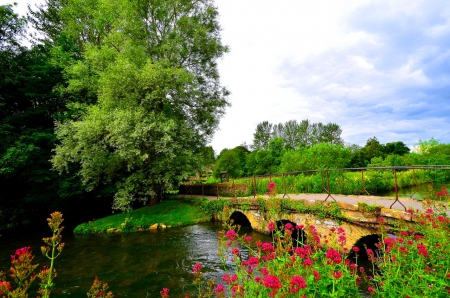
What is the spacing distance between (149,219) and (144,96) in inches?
309

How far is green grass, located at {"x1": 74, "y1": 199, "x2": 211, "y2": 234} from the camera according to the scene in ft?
47.8

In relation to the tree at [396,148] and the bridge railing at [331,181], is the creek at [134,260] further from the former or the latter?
the tree at [396,148]

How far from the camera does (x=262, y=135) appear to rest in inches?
2259

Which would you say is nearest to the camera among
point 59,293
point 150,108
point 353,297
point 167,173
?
point 353,297

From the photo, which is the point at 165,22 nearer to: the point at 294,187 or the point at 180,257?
the point at 294,187

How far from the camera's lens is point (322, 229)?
788cm

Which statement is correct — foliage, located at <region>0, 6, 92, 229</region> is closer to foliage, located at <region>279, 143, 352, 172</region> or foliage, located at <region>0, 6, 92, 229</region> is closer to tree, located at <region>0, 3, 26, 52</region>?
tree, located at <region>0, 3, 26, 52</region>

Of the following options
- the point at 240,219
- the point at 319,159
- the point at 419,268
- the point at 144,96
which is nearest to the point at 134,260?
the point at 240,219

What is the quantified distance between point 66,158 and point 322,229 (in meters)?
14.7

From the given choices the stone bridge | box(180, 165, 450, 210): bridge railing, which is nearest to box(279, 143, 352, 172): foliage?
box(180, 165, 450, 210): bridge railing

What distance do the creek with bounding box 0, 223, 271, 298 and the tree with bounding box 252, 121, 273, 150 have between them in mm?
44660

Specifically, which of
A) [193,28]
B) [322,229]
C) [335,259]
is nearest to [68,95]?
[193,28]

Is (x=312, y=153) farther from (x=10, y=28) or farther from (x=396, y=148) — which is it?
(x=396, y=148)

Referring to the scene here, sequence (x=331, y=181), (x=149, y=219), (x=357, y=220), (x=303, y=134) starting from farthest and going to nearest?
(x=303, y=134) → (x=149, y=219) → (x=331, y=181) → (x=357, y=220)
